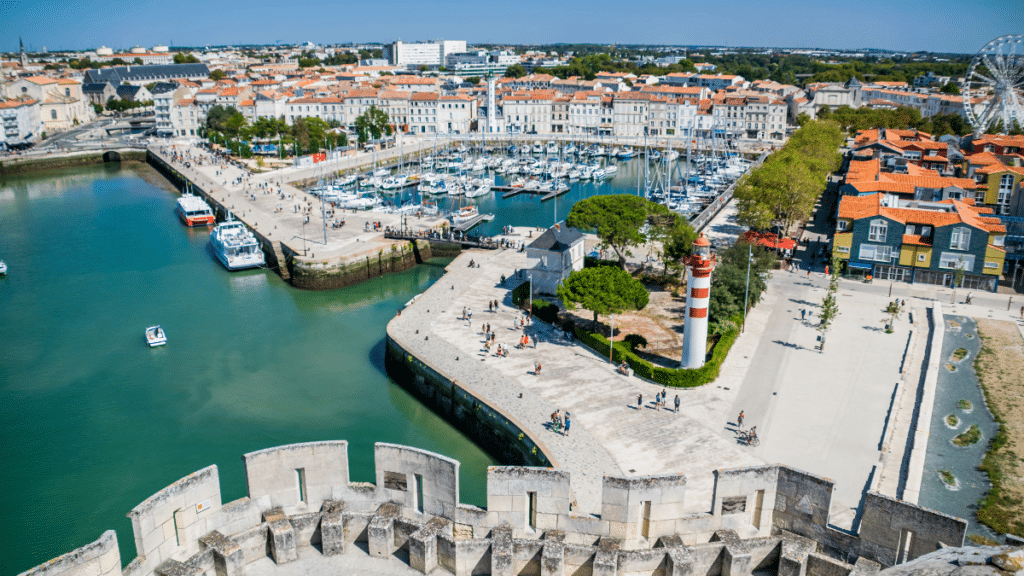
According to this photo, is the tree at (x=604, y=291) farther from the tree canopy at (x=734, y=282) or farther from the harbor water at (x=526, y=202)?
the harbor water at (x=526, y=202)

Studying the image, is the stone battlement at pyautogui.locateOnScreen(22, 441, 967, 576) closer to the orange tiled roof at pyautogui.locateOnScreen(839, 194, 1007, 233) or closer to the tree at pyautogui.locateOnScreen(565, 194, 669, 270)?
the tree at pyautogui.locateOnScreen(565, 194, 669, 270)

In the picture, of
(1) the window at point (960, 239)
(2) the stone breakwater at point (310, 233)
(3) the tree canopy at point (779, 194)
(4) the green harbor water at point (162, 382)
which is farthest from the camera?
(3) the tree canopy at point (779, 194)

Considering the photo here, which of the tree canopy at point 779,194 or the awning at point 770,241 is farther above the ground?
the tree canopy at point 779,194

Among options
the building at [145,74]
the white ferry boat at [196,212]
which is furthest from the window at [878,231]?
the building at [145,74]

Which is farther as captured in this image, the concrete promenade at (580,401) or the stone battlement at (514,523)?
the concrete promenade at (580,401)

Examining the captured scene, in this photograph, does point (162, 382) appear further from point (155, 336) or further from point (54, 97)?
point (54, 97)

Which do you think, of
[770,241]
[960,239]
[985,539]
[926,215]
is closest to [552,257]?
[770,241]
